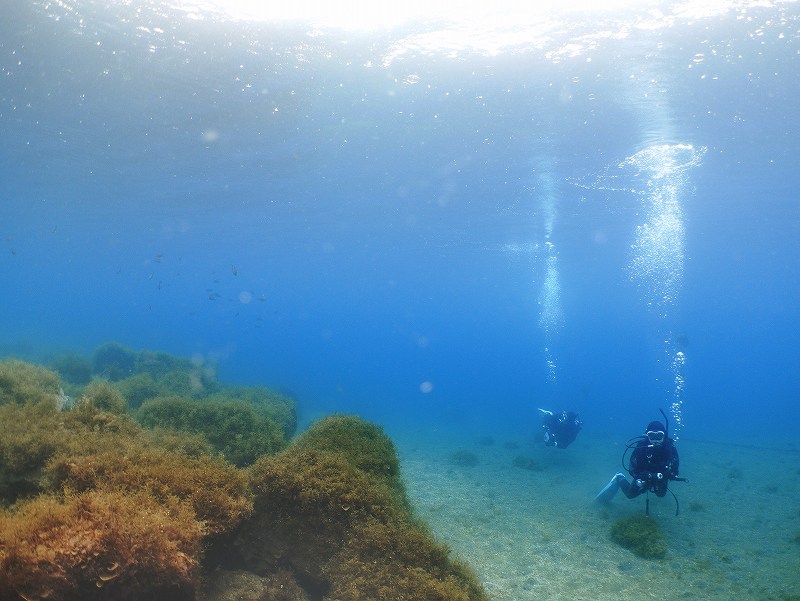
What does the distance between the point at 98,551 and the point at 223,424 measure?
5697 millimetres

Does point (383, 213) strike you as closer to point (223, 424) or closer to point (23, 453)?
point (223, 424)

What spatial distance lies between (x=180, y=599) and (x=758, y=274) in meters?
75.2

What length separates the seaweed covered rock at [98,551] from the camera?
10.2 feet

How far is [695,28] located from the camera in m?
11.5

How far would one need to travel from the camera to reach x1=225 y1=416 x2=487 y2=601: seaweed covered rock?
447 centimetres

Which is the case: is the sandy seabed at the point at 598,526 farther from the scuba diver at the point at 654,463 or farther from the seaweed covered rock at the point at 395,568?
the scuba diver at the point at 654,463

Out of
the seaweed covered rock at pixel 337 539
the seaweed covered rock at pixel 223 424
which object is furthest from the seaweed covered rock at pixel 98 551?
the seaweed covered rock at pixel 223 424

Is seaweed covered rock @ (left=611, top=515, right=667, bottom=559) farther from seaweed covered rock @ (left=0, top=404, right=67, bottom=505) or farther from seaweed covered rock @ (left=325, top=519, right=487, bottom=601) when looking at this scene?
seaweed covered rock @ (left=0, top=404, right=67, bottom=505)

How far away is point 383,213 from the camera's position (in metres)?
32.4

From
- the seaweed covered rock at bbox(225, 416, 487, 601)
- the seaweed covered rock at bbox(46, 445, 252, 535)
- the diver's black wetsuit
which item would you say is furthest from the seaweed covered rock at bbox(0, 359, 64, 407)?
the diver's black wetsuit


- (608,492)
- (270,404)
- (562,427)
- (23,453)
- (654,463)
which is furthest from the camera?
(562,427)

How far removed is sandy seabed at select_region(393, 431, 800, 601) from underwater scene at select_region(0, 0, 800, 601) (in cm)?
9

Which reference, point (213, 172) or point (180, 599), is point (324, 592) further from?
point (213, 172)

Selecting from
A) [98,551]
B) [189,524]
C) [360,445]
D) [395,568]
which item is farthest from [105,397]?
[395,568]
